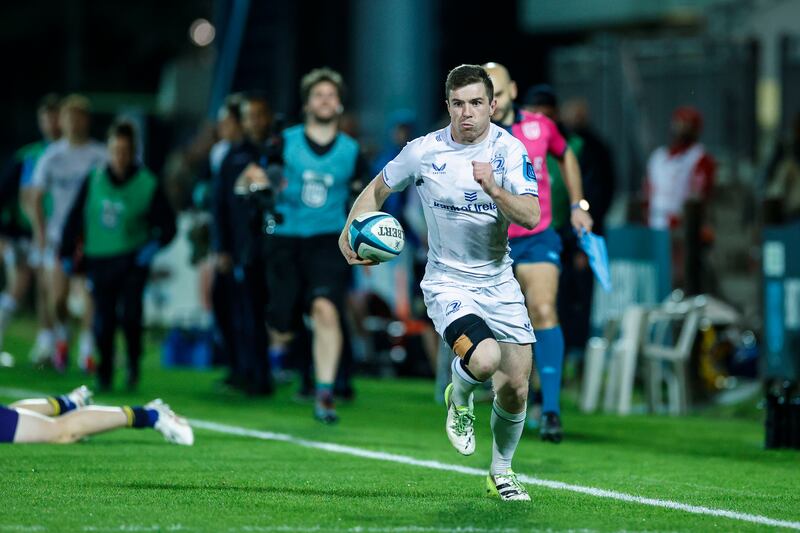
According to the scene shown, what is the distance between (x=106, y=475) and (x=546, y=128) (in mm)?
4026

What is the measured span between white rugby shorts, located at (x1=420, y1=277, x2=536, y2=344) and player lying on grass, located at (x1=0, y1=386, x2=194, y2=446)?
2.47m

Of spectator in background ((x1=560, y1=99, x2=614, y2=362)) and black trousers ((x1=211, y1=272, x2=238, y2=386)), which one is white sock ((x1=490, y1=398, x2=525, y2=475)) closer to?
spectator in background ((x1=560, y1=99, x2=614, y2=362))

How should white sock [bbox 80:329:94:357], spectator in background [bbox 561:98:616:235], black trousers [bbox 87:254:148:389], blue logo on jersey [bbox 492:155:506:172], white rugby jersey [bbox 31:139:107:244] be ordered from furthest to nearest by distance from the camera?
white sock [bbox 80:329:94:357], white rugby jersey [bbox 31:139:107:244], black trousers [bbox 87:254:148:389], spectator in background [bbox 561:98:616:235], blue logo on jersey [bbox 492:155:506:172]

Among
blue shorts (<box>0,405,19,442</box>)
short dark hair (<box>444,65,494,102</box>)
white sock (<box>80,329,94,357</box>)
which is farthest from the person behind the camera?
white sock (<box>80,329,94,357</box>)

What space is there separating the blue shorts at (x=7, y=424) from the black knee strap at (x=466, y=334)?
270 centimetres

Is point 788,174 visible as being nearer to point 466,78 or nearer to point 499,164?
point 499,164

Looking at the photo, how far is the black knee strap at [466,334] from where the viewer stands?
29.2 feet

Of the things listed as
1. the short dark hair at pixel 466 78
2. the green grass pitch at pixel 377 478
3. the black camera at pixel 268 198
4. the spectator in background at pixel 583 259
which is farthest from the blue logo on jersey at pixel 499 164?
the black camera at pixel 268 198

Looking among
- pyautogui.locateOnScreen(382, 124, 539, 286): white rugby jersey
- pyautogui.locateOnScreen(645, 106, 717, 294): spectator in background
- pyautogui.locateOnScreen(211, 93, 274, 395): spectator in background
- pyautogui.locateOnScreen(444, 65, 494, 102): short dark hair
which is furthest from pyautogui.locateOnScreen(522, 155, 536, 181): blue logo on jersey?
pyautogui.locateOnScreen(645, 106, 717, 294): spectator in background

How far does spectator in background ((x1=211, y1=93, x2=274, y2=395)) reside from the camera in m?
15.6

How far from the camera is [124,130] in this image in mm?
16031

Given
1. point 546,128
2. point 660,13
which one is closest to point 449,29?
point 660,13

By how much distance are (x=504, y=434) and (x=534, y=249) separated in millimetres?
3204

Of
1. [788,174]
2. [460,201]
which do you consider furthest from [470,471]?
[788,174]
